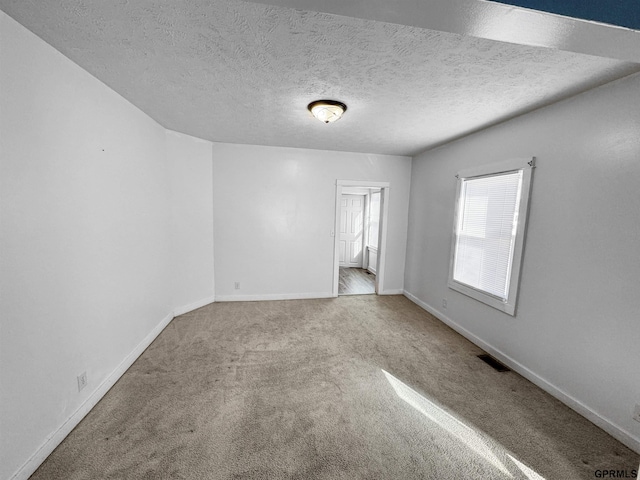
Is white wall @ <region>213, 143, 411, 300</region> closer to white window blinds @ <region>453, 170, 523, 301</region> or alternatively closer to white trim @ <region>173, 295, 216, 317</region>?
white trim @ <region>173, 295, 216, 317</region>

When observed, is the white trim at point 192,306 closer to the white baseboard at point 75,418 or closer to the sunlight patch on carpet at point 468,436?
the white baseboard at point 75,418

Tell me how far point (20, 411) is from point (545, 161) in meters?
4.05

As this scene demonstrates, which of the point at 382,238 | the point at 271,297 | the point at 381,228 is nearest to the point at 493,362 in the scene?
the point at 382,238

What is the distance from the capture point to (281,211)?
13.6ft

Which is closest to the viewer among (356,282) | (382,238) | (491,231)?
(491,231)

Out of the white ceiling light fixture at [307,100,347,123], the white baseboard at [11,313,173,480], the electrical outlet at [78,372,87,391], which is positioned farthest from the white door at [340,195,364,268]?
the electrical outlet at [78,372,87,391]

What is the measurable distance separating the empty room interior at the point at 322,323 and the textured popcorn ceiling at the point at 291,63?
0.06 feet

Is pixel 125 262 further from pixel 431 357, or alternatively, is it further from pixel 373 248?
pixel 373 248

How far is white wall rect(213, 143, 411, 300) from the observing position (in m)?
3.99

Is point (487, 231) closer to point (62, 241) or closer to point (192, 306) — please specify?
point (62, 241)

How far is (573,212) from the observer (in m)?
2.03

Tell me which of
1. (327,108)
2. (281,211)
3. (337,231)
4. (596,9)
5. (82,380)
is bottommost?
(82,380)

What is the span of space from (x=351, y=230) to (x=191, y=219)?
4.27 metres

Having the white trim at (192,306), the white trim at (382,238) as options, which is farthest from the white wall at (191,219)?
the white trim at (382,238)
